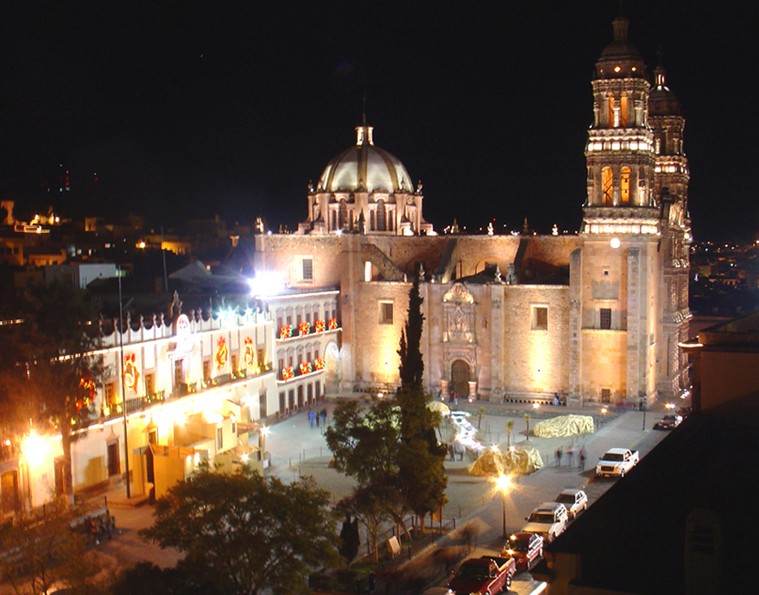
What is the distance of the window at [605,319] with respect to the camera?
53.5 m

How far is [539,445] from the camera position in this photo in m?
45.2

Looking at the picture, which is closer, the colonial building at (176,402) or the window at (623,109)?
the colonial building at (176,402)

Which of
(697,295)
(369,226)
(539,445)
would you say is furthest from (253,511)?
(697,295)

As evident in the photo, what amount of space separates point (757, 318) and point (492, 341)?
29036 mm

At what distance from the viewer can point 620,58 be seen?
52906 mm

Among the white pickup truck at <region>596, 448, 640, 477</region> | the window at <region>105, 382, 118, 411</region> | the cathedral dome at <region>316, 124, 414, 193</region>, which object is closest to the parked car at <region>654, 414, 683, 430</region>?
the white pickup truck at <region>596, 448, 640, 477</region>

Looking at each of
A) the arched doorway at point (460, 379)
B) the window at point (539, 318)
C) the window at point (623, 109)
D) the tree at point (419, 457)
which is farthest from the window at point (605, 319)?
the tree at point (419, 457)

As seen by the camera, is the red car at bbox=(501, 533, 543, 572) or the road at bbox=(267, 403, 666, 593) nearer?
the red car at bbox=(501, 533, 543, 572)

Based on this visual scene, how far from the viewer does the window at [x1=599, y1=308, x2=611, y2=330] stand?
175ft

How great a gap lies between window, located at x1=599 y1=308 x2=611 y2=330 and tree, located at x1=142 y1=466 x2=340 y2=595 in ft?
112

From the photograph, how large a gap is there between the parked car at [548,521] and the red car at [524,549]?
572mm

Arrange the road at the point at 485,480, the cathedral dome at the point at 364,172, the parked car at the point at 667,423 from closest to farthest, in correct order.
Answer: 1. the road at the point at 485,480
2. the parked car at the point at 667,423
3. the cathedral dome at the point at 364,172

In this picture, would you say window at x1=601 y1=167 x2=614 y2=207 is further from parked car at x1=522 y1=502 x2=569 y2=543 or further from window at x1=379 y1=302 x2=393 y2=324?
parked car at x1=522 y1=502 x2=569 y2=543

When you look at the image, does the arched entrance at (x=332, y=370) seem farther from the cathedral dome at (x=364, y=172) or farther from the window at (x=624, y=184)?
the window at (x=624, y=184)
